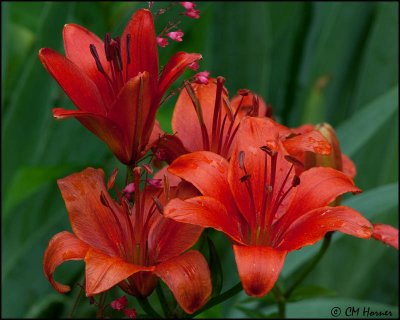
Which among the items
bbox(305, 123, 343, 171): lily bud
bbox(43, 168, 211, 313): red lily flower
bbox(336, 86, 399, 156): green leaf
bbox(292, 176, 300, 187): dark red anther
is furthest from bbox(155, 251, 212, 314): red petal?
bbox(336, 86, 399, 156): green leaf

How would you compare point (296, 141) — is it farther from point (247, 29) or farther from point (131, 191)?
point (247, 29)

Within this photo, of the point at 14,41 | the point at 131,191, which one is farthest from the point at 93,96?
the point at 14,41

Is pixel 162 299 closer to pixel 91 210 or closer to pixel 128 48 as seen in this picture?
pixel 91 210

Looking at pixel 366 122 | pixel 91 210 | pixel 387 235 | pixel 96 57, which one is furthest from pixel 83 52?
pixel 366 122

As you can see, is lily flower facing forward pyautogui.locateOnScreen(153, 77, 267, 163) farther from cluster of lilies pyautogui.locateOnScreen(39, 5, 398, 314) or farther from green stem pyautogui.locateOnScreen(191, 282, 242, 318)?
green stem pyautogui.locateOnScreen(191, 282, 242, 318)

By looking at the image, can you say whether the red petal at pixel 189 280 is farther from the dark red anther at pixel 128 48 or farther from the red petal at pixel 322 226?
the dark red anther at pixel 128 48

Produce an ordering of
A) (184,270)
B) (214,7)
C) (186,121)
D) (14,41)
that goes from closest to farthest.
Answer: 1. (184,270)
2. (186,121)
3. (214,7)
4. (14,41)

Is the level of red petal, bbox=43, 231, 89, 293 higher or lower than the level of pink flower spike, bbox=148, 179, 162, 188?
lower
